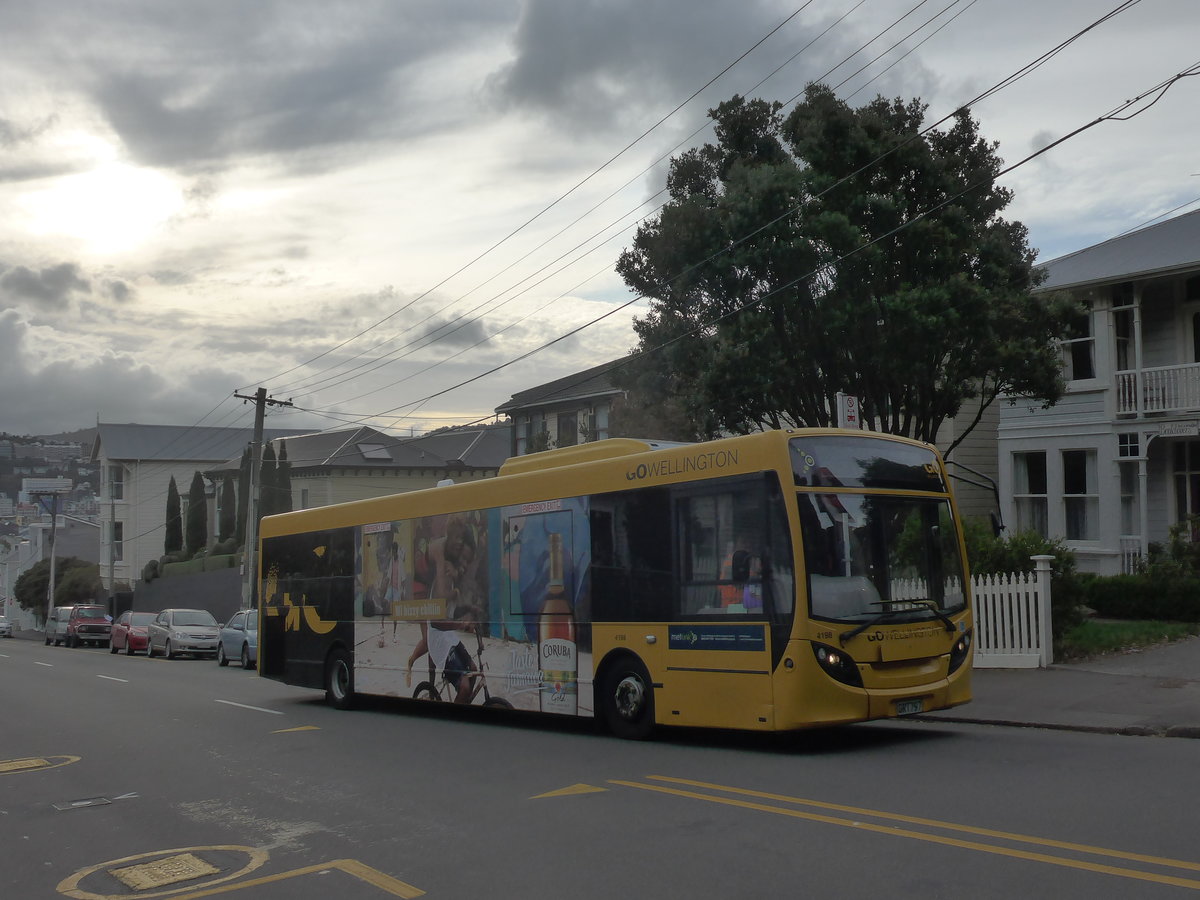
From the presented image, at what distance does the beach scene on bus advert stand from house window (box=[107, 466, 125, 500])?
69564 millimetres

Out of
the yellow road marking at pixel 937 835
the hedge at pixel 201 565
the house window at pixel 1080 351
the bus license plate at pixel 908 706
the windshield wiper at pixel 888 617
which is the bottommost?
the yellow road marking at pixel 937 835

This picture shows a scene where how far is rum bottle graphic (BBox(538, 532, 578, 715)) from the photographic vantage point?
43.0 ft

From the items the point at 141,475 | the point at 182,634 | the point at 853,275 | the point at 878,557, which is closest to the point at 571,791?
the point at 878,557

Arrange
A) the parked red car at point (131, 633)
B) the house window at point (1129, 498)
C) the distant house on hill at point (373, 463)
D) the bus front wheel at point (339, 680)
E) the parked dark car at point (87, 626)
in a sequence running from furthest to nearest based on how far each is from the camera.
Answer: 1. the distant house on hill at point (373, 463)
2. the parked dark car at point (87, 626)
3. the parked red car at point (131, 633)
4. the house window at point (1129, 498)
5. the bus front wheel at point (339, 680)

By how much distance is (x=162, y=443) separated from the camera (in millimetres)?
82000

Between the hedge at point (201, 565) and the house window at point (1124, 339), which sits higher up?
the house window at point (1124, 339)

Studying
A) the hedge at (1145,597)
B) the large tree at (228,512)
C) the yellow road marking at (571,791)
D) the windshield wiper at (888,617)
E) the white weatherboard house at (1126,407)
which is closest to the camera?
the yellow road marking at (571,791)

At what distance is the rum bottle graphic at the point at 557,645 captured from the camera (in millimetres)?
13102

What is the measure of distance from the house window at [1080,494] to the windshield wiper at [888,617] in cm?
1623

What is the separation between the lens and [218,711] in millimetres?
17156

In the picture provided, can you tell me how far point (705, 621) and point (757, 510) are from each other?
1236 millimetres

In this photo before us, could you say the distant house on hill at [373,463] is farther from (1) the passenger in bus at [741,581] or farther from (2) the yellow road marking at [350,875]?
(2) the yellow road marking at [350,875]

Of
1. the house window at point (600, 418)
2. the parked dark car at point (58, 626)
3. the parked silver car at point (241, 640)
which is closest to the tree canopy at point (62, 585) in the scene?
the parked dark car at point (58, 626)

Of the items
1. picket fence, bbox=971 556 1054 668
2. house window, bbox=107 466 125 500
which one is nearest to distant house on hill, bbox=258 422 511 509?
house window, bbox=107 466 125 500
